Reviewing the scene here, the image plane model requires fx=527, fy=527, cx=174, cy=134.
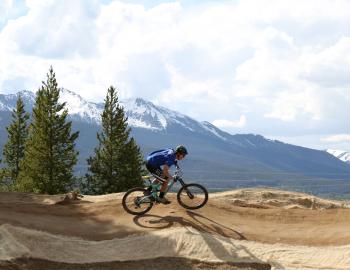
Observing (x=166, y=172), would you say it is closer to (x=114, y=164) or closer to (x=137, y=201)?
(x=137, y=201)

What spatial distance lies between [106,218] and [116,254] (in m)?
3.78

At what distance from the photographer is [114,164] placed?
6041 cm

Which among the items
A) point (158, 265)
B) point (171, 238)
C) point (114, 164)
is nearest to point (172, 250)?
point (171, 238)

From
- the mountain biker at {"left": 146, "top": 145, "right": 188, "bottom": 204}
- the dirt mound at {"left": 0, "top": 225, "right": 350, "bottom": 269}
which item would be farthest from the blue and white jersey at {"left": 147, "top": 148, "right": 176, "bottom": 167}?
the dirt mound at {"left": 0, "top": 225, "right": 350, "bottom": 269}

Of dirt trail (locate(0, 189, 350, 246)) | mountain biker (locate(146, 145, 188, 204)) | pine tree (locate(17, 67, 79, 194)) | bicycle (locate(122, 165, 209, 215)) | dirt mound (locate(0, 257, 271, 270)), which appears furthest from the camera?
pine tree (locate(17, 67, 79, 194))

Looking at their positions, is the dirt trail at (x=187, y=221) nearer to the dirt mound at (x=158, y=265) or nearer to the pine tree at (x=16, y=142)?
the dirt mound at (x=158, y=265)

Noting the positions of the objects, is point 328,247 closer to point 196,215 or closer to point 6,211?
point 196,215

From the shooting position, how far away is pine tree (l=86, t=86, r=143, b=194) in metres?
59.8

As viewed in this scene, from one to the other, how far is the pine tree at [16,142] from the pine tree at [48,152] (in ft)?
37.3

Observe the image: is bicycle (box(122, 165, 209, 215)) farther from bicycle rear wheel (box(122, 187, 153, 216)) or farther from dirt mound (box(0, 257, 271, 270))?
dirt mound (box(0, 257, 271, 270))

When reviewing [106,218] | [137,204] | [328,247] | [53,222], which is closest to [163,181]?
[137,204]

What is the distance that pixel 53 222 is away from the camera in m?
22.5

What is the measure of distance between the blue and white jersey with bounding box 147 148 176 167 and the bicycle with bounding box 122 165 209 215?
1.60 feet

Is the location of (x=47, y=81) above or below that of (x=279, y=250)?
above
